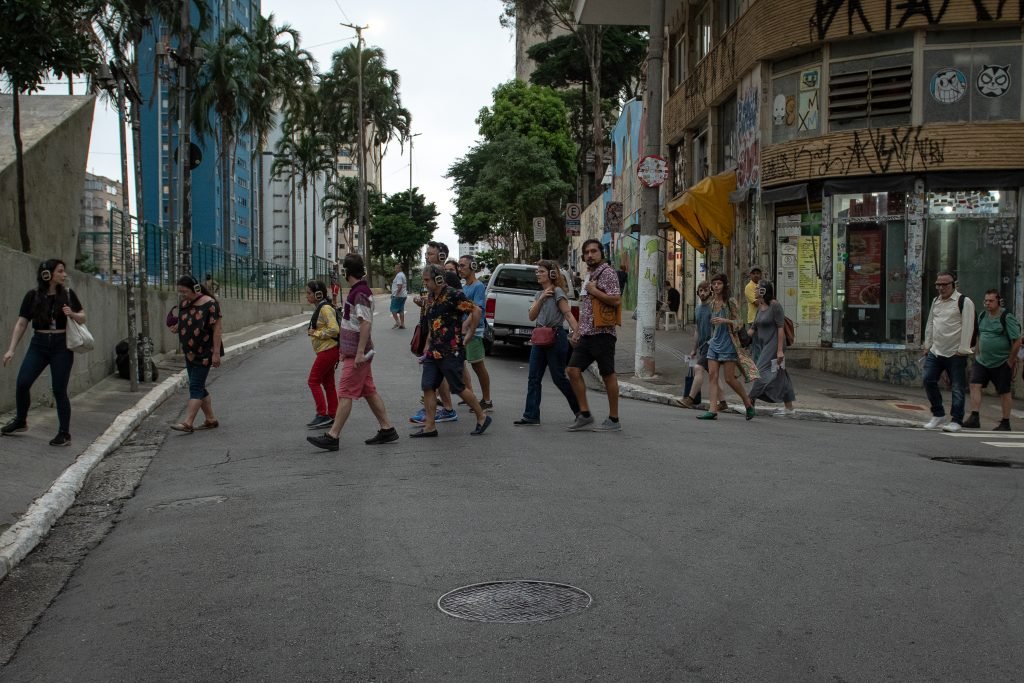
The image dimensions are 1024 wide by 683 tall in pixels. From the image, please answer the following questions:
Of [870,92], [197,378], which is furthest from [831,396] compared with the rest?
[197,378]

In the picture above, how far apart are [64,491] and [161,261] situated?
1441cm

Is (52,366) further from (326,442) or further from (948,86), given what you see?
(948,86)

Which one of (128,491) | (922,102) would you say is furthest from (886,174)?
(128,491)

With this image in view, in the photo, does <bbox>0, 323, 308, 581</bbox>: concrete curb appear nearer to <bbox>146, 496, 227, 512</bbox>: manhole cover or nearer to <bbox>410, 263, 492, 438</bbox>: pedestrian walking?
<bbox>146, 496, 227, 512</bbox>: manhole cover

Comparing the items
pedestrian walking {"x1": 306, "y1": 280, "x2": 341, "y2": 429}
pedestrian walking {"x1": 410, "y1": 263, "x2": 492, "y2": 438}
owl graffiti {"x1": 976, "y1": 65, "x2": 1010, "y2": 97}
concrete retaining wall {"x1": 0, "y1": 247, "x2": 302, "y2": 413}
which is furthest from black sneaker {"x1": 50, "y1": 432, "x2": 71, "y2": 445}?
owl graffiti {"x1": 976, "y1": 65, "x2": 1010, "y2": 97}

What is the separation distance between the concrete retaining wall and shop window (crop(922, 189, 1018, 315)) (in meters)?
14.1

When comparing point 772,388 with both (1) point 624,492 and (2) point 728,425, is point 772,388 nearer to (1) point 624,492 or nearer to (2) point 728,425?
(2) point 728,425

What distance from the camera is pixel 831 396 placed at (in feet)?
53.7

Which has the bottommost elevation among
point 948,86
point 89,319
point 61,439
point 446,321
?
point 61,439

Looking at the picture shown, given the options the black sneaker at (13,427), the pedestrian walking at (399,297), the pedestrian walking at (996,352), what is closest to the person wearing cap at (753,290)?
the pedestrian walking at (996,352)

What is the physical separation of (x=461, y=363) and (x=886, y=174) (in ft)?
38.0

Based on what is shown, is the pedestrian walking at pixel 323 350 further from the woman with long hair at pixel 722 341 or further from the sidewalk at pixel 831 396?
the sidewalk at pixel 831 396

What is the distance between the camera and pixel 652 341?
1736 cm

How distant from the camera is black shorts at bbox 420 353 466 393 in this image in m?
10.1
